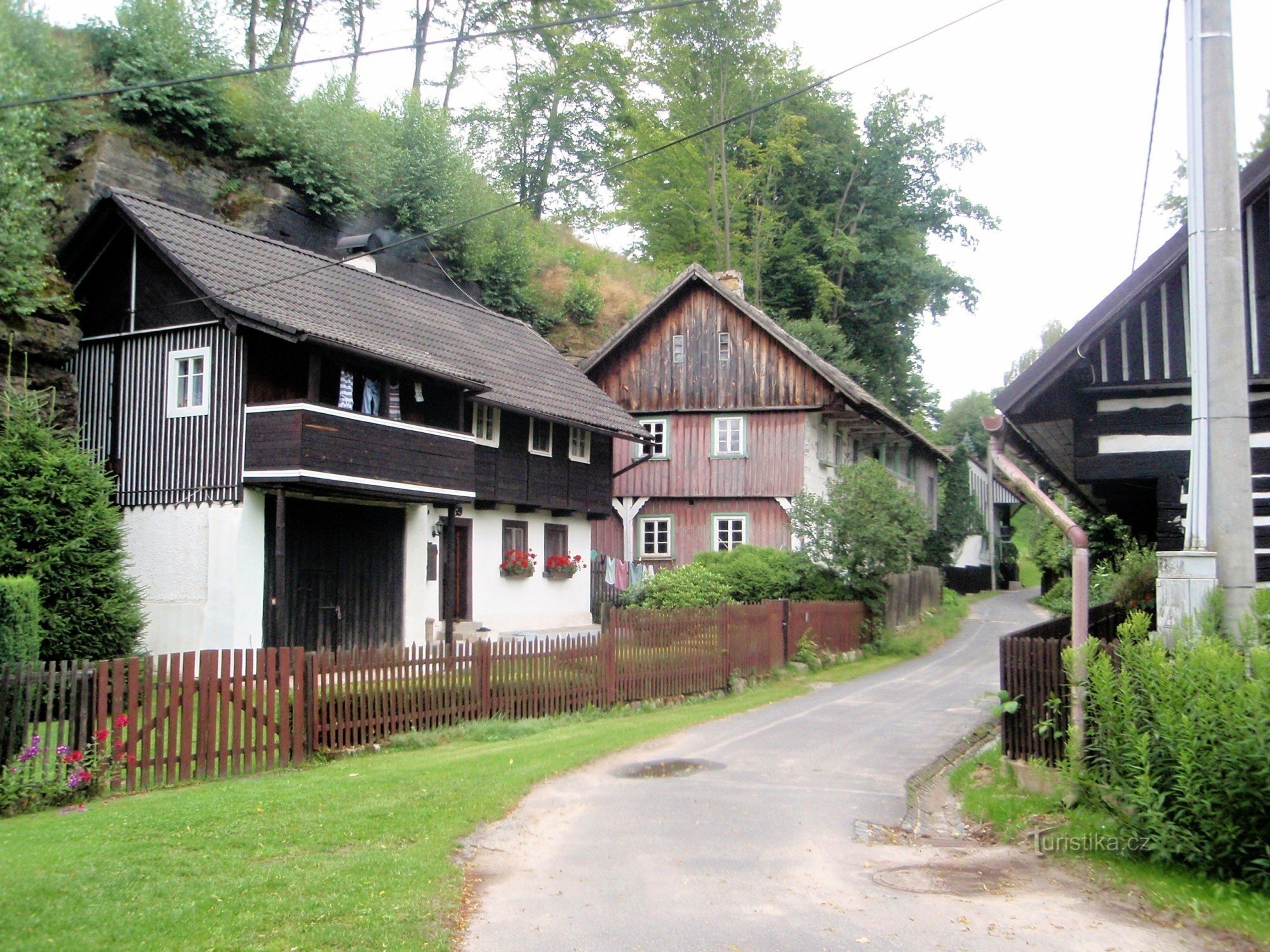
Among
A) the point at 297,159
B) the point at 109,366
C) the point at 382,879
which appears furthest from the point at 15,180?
the point at 382,879

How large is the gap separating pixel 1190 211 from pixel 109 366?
1875cm

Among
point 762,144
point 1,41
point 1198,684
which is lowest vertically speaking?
point 1198,684

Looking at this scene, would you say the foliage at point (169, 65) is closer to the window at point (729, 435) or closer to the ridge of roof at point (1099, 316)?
the window at point (729, 435)

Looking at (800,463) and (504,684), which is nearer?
(504,684)

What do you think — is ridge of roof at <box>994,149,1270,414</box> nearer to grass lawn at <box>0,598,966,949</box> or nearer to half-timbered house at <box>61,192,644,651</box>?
grass lawn at <box>0,598,966,949</box>

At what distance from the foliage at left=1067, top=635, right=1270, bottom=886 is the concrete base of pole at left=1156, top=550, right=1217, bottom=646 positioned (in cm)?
50

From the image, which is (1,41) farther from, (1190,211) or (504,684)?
(1190,211)

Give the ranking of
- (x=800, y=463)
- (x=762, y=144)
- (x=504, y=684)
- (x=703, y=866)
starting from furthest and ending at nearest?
(x=762, y=144)
(x=800, y=463)
(x=504, y=684)
(x=703, y=866)

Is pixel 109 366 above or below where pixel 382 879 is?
above

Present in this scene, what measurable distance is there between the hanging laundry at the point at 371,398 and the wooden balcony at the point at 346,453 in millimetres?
746

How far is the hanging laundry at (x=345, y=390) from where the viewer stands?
67.0 feet

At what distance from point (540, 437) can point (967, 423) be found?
49.2 m

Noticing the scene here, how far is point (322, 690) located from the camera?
1353 cm

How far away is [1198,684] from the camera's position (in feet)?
24.2
